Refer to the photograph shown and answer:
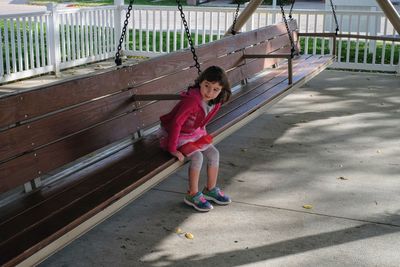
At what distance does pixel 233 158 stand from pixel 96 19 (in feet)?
21.9

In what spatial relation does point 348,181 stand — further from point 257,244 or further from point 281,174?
point 257,244

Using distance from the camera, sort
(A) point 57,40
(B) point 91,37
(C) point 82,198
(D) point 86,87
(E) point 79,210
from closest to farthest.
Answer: (E) point 79,210, (C) point 82,198, (D) point 86,87, (A) point 57,40, (B) point 91,37

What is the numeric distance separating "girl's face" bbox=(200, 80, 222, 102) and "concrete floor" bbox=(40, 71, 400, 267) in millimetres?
870

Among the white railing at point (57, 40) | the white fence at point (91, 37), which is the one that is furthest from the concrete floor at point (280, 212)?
the white railing at point (57, 40)

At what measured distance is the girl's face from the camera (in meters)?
4.27

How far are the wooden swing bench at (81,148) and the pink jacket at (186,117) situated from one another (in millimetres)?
150

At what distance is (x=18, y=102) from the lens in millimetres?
3383

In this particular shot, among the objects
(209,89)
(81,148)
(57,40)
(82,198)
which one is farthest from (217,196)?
(57,40)

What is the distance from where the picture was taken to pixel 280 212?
4.61m

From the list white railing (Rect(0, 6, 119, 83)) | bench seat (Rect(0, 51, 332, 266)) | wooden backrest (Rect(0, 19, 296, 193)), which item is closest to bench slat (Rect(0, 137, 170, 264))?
bench seat (Rect(0, 51, 332, 266))

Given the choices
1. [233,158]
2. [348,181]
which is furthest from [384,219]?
[233,158]

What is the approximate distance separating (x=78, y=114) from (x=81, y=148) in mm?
212

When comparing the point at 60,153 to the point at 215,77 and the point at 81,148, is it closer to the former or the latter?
the point at 81,148

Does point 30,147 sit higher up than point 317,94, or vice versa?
point 30,147
